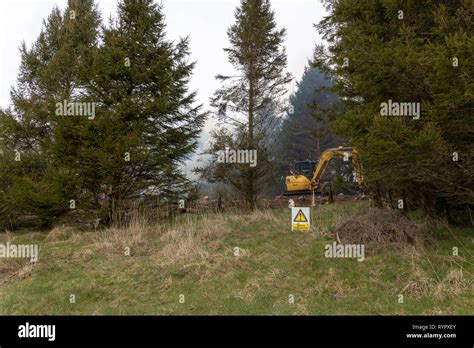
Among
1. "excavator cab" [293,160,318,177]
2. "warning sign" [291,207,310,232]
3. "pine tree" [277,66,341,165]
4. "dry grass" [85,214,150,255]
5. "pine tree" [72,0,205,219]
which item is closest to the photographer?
"warning sign" [291,207,310,232]

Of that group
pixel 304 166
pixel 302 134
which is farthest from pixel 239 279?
pixel 302 134

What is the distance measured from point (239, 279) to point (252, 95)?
10814 millimetres

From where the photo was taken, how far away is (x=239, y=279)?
592 centimetres

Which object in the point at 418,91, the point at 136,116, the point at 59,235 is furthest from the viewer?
the point at 136,116

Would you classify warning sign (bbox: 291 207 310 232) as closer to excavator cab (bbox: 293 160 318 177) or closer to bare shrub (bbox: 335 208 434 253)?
bare shrub (bbox: 335 208 434 253)

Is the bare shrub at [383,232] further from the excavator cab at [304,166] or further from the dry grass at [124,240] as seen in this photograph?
the excavator cab at [304,166]

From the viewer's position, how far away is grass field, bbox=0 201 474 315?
→ 4930 mm

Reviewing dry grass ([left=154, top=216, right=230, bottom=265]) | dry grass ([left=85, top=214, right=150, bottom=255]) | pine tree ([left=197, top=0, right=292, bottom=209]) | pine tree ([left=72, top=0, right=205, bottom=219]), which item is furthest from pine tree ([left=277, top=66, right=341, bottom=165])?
dry grass ([left=85, top=214, right=150, bottom=255])

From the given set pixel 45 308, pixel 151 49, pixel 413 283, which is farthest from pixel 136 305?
pixel 151 49

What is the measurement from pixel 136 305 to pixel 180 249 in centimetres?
214

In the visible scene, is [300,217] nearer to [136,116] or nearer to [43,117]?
[136,116]

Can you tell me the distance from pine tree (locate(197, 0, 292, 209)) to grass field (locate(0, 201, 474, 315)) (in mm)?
6719

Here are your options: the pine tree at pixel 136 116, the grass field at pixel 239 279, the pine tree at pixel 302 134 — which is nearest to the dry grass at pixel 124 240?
the grass field at pixel 239 279

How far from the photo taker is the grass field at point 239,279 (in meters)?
4.93
